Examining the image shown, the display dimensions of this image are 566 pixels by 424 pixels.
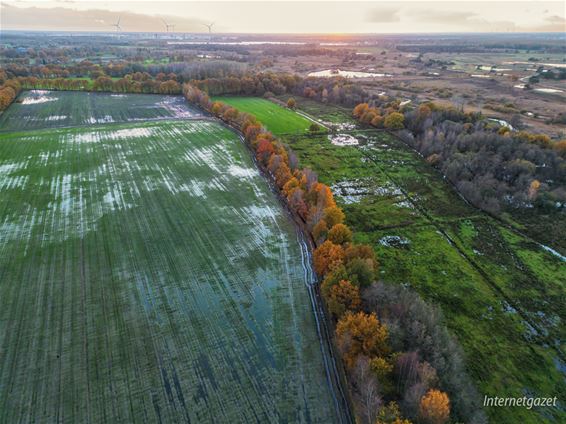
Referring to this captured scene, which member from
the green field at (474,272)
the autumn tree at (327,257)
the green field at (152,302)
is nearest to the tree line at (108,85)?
the green field at (152,302)

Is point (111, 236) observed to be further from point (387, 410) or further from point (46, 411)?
point (387, 410)

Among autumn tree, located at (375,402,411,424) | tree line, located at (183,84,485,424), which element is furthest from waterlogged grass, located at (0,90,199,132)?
autumn tree, located at (375,402,411,424)

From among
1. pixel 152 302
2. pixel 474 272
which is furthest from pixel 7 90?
pixel 474 272

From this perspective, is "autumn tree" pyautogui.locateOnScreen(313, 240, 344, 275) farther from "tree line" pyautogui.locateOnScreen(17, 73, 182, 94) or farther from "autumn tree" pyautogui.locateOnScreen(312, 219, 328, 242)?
"tree line" pyautogui.locateOnScreen(17, 73, 182, 94)

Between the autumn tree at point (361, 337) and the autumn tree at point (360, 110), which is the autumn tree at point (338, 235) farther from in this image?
the autumn tree at point (360, 110)

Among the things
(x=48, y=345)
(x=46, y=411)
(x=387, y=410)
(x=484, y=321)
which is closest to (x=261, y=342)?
(x=387, y=410)
